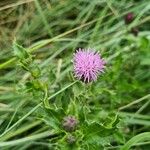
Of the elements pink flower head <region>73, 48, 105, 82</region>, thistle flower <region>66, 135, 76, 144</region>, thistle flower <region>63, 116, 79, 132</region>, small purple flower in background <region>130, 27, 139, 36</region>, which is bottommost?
thistle flower <region>66, 135, 76, 144</region>

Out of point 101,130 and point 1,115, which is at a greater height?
point 1,115

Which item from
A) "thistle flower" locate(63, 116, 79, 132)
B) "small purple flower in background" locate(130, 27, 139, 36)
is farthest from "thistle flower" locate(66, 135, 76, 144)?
"small purple flower in background" locate(130, 27, 139, 36)

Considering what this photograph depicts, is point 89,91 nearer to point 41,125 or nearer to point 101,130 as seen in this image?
point 101,130

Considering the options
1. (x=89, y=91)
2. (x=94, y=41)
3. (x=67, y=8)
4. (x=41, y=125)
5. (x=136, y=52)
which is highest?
(x=67, y=8)

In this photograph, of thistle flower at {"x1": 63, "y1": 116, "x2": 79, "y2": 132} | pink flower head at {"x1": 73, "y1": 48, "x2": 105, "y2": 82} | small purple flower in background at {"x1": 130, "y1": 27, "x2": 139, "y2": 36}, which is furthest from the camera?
small purple flower in background at {"x1": 130, "y1": 27, "x2": 139, "y2": 36}

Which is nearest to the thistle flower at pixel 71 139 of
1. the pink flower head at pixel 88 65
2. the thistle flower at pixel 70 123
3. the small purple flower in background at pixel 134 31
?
the thistle flower at pixel 70 123

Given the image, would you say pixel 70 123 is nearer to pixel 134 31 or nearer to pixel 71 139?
pixel 71 139

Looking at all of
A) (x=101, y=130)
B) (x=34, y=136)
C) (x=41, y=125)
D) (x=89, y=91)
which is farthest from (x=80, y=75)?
(x=41, y=125)

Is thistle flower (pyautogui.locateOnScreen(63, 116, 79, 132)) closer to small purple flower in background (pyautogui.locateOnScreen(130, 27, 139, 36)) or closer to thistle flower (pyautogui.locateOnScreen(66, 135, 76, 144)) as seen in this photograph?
thistle flower (pyautogui.locateOnScreen(66, 135, 76, 144))
